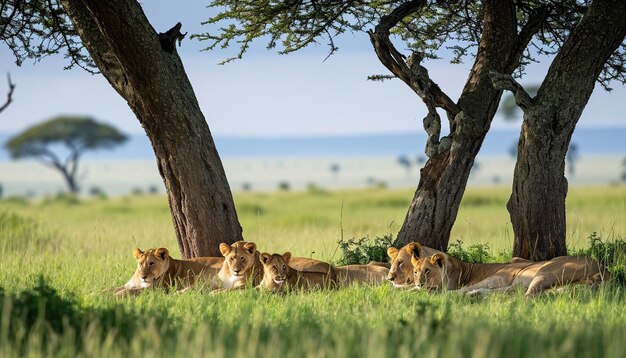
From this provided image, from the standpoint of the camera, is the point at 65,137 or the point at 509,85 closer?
the point at 509,85

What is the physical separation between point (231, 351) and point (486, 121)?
6.56 meters

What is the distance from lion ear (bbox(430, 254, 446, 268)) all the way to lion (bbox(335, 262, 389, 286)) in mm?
525

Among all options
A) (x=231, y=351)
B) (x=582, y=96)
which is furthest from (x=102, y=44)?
(x=231, y=351)

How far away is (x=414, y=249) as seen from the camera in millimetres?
8656

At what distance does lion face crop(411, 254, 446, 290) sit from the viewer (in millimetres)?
8438

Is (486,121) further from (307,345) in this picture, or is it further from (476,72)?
(307,345)

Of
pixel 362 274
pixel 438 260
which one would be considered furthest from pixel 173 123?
pixel 438 260

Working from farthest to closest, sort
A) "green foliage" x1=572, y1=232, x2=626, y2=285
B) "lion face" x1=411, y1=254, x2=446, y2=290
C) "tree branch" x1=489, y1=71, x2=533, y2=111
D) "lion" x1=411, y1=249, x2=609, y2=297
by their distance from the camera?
"tree branch" x1=489, y1=71, x2=533, y2=111
"green foliage" x1=572, y1=232, x2=626, y2=285
"lion face" x1=411, y1=254, x2=446, y2=290
"lion" x1=411, y1=249, x2=609, y2=297

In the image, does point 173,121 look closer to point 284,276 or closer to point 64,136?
point 284,276

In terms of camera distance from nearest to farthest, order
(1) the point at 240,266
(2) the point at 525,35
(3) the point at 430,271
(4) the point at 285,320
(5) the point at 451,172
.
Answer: (4) the point at 285,320, (1) the point at 240,266, (3) the point at 430,271, (5) the point at 451,172, (2) the point at 525,35

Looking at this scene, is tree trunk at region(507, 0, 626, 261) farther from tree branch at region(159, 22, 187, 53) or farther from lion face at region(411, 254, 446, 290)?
tree branch at region(159, 22, 187, 53)

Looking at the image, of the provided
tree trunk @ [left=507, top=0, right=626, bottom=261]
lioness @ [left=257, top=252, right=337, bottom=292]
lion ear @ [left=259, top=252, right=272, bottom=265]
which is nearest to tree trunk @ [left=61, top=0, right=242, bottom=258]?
lioness @ [left=257, top=252, right=337, bottom=292]

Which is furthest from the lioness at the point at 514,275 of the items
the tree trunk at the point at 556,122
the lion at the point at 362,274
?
the tree trunk at the point at 556,122

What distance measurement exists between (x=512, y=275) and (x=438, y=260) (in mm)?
641
